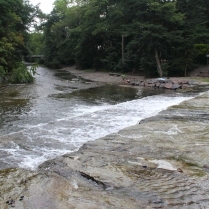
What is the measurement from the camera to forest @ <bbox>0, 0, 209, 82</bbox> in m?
24.0

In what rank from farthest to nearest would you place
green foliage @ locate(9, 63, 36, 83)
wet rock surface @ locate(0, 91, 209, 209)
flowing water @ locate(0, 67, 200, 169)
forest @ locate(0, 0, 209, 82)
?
forest @ locate(0, 0, 209, 82), green foliage @ locate(9, 63, 36, 83), flowing water @ locate(0, 67, 200, 169), wet rock surface @ locate(0, 91, 209, 209)

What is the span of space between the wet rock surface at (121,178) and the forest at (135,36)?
16927mm

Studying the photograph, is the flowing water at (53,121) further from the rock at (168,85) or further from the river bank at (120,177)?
the rock at (168,85)

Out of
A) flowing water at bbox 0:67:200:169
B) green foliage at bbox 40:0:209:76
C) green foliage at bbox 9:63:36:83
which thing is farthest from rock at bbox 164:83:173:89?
green foliage at bbox 9:63:36:83

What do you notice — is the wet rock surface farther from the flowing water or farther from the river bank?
the flowing water

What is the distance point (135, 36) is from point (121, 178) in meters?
24.1

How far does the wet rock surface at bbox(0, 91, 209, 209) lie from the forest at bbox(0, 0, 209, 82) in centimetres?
1693

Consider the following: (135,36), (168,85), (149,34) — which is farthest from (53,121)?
(135,36)

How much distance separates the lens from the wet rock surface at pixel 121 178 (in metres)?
3.53

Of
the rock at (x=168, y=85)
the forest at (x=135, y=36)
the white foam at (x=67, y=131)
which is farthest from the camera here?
the forest at (x=135, y=36)

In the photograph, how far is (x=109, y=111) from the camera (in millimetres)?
10945

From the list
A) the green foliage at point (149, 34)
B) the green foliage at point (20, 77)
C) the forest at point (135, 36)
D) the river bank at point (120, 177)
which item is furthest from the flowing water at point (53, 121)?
the green foliage at point (149, 34)

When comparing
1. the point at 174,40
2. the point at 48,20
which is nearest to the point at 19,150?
the point at 174,40

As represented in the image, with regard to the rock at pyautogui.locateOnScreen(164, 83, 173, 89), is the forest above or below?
above
